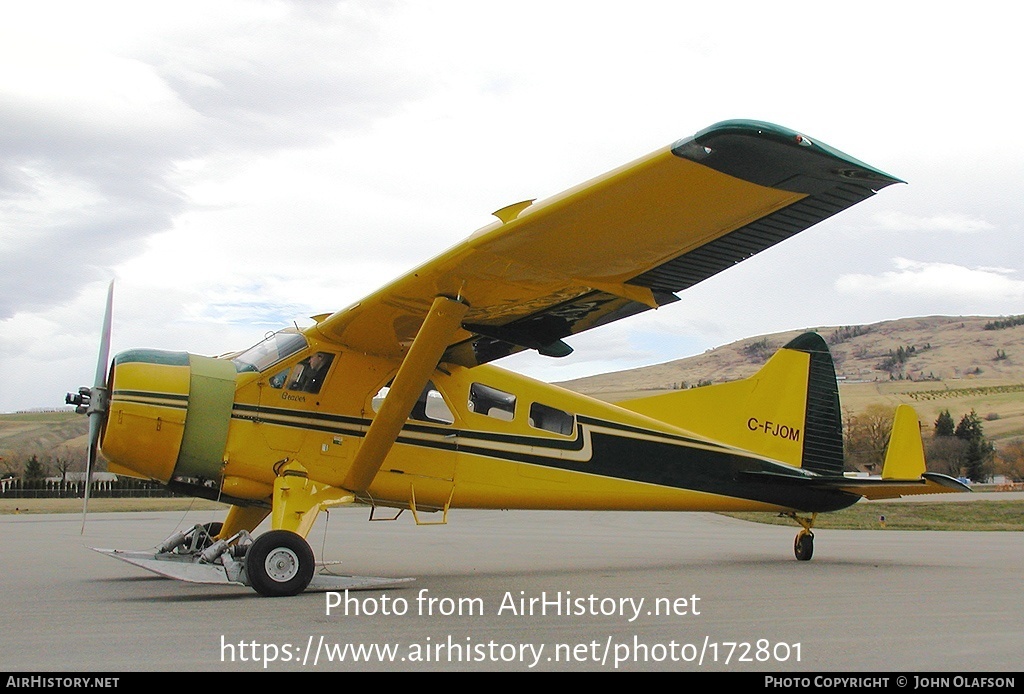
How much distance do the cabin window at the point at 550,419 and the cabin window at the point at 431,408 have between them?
3.25 feet

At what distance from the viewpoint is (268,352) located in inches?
330

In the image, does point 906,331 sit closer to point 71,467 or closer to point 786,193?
point 71,467

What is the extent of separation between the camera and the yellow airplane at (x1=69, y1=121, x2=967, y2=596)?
5.55m

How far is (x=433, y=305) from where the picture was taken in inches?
283

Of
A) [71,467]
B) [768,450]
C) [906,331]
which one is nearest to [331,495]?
[768,450]

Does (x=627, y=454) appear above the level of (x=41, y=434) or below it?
above

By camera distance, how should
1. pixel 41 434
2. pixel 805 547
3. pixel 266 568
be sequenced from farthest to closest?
pixel 41 434, pixel 805 547, pixel 266 568

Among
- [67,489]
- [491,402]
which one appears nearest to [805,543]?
[491,402]

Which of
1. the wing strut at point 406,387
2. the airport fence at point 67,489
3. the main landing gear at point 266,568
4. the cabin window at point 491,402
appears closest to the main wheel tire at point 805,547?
the cabin window at point 491,402

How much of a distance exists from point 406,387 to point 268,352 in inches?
67.3

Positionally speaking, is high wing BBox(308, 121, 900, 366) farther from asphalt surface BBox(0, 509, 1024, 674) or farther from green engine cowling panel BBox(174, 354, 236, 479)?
asphalt surface BBox(0, 509, 1024, 674)

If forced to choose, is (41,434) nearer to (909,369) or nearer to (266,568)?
(266,568)

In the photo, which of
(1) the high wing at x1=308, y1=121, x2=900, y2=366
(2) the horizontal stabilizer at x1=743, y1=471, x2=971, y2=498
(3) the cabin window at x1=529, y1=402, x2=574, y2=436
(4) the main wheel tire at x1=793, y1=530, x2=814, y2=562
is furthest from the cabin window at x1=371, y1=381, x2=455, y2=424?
(4) the main wheel tire at x1=793, y1=530, x2=814, y2=562

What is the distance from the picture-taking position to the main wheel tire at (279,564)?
690 cm
